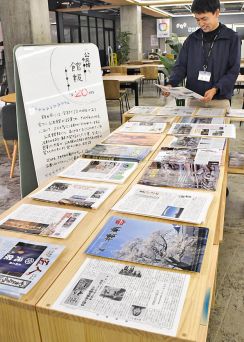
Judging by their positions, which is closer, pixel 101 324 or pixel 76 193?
pixel 101 324

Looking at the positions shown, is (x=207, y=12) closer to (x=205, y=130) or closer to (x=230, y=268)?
(x=205, y=130)

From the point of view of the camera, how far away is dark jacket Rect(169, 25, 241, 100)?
Result: 252 centimetres

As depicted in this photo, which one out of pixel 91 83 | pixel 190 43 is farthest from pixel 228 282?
pixel 190 43

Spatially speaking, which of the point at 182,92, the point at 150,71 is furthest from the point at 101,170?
the point at 150,71

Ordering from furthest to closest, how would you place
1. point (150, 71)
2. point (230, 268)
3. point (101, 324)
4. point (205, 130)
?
1. point (150, 71)
2. point (205, 130)
3. point (230, 268)
4. point (101, 324)

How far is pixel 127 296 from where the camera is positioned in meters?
0.86

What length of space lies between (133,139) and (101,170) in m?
0.55

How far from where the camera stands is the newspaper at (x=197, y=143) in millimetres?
1950

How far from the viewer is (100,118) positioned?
2461 millimetres

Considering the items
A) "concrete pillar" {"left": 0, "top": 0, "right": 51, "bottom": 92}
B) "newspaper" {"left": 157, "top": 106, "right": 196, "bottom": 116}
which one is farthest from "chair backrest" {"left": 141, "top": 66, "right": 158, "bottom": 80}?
"newspaper" {"left": 157, "top": 106, "right": 196, "bottom": 116}

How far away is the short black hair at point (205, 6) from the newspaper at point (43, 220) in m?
1.76

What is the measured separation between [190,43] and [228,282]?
1742 mm

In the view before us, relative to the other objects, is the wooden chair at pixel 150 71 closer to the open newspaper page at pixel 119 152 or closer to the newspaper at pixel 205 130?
the newspaper at pixel 205 130

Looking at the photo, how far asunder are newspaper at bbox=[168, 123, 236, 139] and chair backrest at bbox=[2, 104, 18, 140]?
5.65 ft
